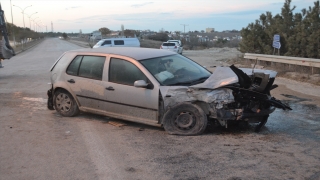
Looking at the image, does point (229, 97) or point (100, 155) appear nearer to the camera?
point (100, 155)

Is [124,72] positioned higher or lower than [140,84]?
higher

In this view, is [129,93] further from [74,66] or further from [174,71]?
[74,66]

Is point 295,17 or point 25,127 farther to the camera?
point 295,17

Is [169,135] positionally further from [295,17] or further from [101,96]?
[295,17]

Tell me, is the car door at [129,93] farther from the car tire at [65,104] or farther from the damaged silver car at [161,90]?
the car tire at [65,104]

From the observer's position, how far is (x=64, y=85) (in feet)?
25.9

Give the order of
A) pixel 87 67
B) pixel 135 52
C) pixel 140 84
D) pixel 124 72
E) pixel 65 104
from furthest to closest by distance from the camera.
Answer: pixel 65 104
pixel 87 67
pixel 135 52
pixel 124 72
pixel 140 84

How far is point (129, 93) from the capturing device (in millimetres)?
6812

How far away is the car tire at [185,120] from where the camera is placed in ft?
20.6

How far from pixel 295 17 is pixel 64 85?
1480 cm

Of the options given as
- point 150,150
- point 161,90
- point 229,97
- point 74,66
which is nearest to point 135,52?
point 161,90

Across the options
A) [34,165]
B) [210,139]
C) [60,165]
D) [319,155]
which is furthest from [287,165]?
[34,165]

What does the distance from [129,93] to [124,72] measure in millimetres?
466

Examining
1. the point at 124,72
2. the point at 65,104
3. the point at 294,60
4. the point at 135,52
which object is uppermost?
the point at 135,52
